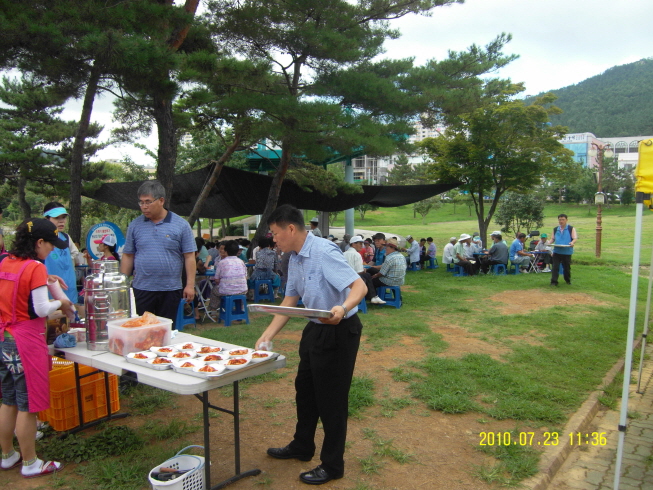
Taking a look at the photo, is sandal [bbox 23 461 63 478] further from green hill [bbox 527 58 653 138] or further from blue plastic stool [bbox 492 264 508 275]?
green hill [bbox 527 58 653 138]

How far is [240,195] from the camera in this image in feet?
36.2

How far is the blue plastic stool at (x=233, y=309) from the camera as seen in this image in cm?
644

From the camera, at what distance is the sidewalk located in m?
2.84

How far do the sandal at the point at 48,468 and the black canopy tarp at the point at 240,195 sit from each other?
7.57 metres

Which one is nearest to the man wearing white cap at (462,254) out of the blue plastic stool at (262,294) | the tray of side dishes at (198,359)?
the blue plastic stool at (262,294)

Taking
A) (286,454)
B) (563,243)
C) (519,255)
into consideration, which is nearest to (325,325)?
(286,454)

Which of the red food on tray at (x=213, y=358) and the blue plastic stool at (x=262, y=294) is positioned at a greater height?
the red food on tray at (x=213, y=358)

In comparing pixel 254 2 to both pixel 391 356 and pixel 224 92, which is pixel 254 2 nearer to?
pixel 224 92

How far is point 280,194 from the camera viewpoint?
11531 mm

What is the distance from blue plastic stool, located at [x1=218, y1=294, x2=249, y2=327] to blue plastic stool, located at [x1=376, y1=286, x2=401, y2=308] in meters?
2.45

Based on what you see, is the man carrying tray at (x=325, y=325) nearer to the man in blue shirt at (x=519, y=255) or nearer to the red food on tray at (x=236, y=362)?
the red food on tray at (x=236, y=362)

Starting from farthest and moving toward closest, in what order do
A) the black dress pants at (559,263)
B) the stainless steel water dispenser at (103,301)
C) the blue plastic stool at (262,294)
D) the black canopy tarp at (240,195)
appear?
the black canopy tarp at (240,195) → the black dress pants at (559,263) → the blue plastic stool at (262,294) → the stainless steel water dispenser at (103,301)

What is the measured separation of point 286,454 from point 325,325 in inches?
38.5

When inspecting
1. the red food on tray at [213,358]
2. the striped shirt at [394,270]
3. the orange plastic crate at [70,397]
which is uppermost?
the red food on tray at [213,358]
